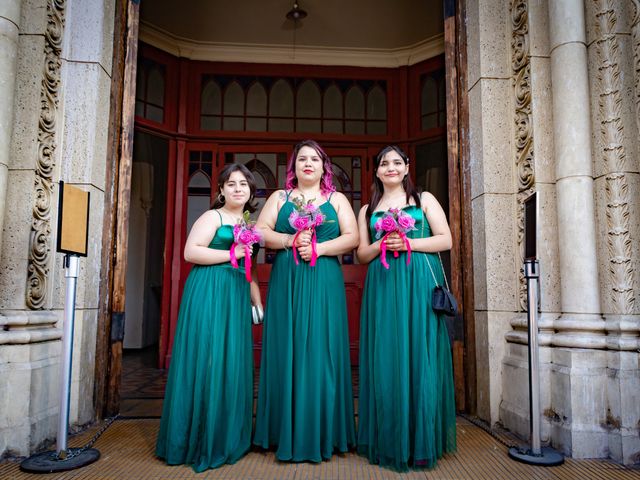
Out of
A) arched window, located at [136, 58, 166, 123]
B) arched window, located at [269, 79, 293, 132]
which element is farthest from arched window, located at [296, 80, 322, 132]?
arched window, located at [136, 58, 166, 123]

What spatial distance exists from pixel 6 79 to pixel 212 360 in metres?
2.09

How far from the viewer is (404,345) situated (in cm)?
291

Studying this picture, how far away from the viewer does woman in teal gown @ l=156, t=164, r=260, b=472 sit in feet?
9.56

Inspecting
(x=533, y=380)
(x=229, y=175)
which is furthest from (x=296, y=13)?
(x=533, y=380)

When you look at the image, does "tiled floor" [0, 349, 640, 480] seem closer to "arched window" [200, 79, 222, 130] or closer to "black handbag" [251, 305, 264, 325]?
"black handbag" [251, 305, 264, 325]

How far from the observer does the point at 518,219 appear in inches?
145

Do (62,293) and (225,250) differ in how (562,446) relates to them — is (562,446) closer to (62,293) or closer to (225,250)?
(225,250)

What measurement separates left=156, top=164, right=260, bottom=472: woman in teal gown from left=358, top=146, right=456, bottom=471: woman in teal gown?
70 centimetres

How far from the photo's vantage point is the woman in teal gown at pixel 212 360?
2.91 m

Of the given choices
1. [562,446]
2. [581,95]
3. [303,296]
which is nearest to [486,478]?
[562,446]

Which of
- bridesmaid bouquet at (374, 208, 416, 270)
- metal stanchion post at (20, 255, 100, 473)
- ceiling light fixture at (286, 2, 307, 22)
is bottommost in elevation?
metal stanchion post at (20, 255, 100, 473)

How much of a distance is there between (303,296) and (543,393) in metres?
1.60

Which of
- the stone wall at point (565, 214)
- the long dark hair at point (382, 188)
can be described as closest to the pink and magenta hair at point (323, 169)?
the long dark hair at point (382, 188)

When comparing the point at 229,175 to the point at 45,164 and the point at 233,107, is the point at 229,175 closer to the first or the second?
the point at 45,164
